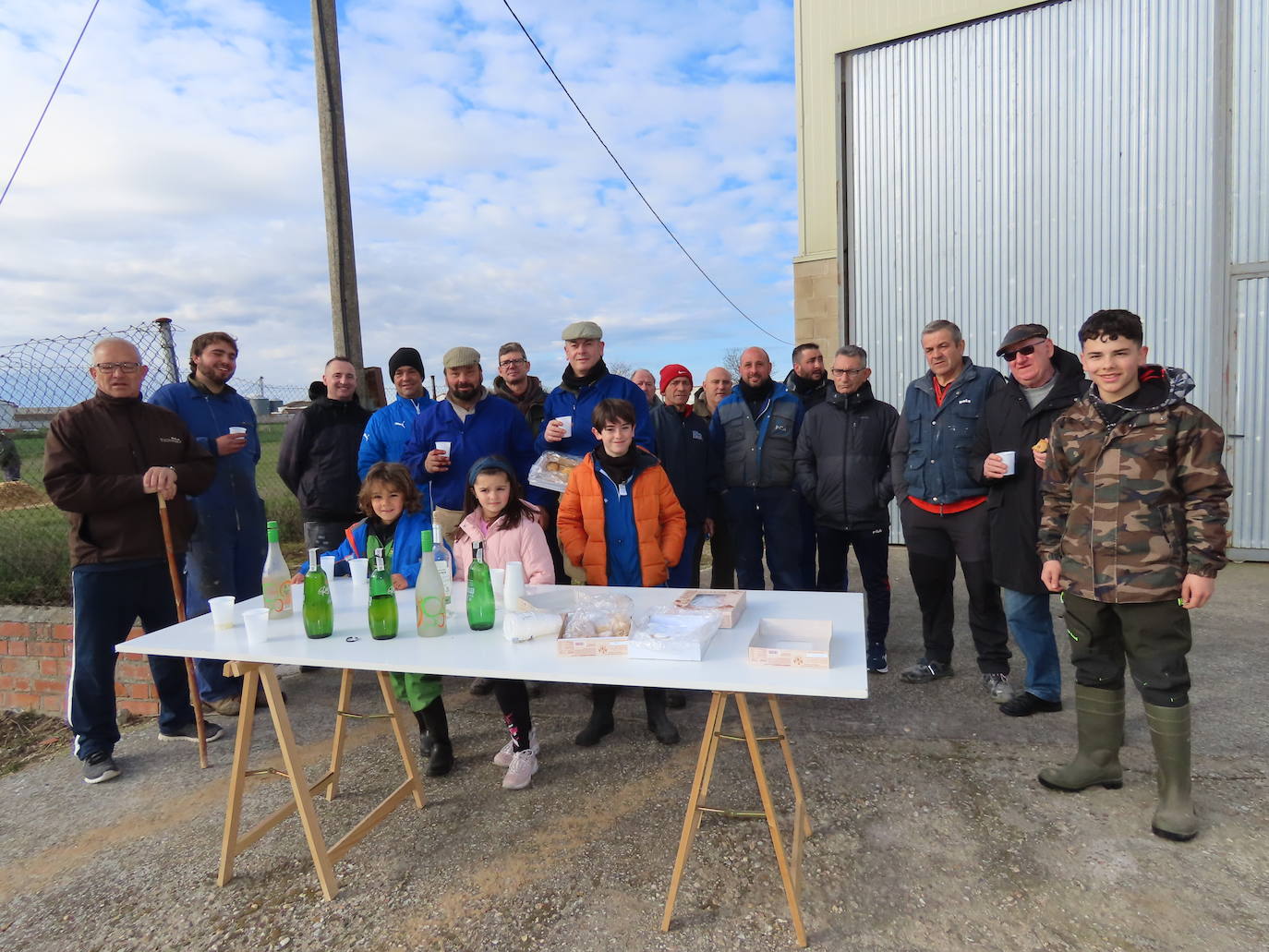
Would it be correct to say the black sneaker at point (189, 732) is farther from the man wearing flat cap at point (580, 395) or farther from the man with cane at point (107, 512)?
the man wearing flat cap at point (580, 395)

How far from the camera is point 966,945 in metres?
2.09

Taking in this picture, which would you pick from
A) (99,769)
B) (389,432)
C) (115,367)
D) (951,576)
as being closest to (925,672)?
(951,576)

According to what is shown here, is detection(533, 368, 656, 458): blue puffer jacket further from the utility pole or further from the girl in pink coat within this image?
the utility pole

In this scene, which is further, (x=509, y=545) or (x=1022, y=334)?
(x=1022, y=334)

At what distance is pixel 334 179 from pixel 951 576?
171 inches

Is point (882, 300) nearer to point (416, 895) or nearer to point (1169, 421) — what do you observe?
point (1169, 421)

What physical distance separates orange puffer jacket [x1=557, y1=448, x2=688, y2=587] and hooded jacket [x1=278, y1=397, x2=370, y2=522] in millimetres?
1662

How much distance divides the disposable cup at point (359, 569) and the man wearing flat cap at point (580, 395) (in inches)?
45.0

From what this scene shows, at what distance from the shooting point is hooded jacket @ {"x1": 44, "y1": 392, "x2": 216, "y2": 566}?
3211 millimetres

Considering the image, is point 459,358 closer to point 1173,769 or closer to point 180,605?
point 180,605

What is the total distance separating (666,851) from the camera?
259 cm

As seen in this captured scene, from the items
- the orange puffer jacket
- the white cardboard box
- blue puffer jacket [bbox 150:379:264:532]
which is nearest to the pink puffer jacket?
the orange puffer jacket

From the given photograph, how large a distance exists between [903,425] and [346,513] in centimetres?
307

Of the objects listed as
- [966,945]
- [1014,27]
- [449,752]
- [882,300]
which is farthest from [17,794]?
[1014,27]
